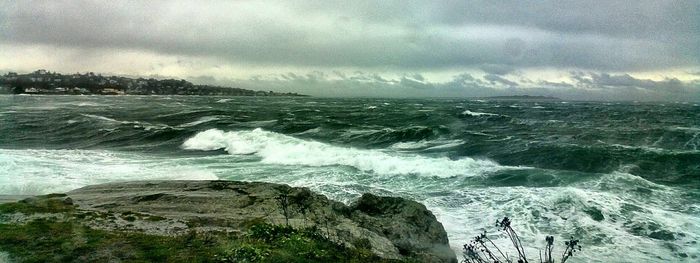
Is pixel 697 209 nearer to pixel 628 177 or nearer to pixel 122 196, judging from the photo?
pixel 628 177

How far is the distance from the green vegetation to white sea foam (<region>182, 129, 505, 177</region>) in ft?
42.0

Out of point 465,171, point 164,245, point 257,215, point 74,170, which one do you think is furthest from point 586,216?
point 74,170

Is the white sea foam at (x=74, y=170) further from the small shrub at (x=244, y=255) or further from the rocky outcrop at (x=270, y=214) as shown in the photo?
the small shrub at (x=244, y=255)

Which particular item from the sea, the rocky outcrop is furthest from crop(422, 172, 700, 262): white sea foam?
the rocky outcrop

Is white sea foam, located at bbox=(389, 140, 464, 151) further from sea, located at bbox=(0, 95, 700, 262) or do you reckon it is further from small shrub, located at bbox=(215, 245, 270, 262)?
small shrub, located at bbox=(215, 245, 270, 262)

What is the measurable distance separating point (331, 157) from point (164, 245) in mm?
16842

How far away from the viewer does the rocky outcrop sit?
9.07m

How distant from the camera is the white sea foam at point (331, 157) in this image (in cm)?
2106

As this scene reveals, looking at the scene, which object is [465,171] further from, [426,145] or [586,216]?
[426,145]

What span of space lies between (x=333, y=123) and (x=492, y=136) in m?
16.6

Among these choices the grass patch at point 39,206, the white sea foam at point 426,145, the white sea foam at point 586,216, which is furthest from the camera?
the white sea foam at point 426,145

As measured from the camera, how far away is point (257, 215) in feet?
35.3

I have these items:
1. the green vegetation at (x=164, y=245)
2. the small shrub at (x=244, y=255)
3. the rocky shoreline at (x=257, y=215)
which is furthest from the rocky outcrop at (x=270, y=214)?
the small shrub at (x=244, y=255)

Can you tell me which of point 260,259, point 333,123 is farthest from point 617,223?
point 333,123
